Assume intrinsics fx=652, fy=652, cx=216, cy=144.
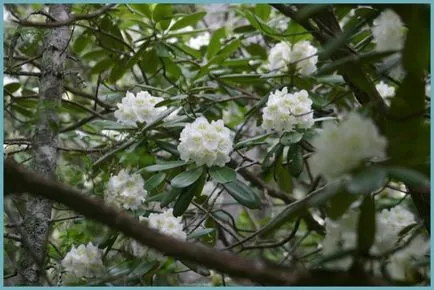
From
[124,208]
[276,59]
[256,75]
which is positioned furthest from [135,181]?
[276,59]

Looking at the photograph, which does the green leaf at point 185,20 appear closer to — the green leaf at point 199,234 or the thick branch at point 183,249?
the green leaf at point 199,234

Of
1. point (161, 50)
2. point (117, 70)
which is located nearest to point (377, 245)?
point (161, 50)

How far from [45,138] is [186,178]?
314 millimetres

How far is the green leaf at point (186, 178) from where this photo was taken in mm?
1327

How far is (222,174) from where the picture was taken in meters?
1.37

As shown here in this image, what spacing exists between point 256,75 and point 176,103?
215 millimetres

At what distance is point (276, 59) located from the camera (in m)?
1.72

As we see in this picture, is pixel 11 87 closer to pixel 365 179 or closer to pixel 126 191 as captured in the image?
pixel 126 191

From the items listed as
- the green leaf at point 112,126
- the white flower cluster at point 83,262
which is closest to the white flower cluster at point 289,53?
the green leaf at point 112,126

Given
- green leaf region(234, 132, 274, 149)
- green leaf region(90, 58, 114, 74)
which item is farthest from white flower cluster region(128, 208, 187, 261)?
green leaf region(90, 58, 114, 74)

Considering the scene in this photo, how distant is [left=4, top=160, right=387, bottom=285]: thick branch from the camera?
2.11 ft

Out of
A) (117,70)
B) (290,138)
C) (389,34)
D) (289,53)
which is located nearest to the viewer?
(389,34)

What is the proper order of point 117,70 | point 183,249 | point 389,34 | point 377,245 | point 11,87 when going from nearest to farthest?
point 183,249 → point 377,245 → point 389,34 → point 11,87 → point 117,70

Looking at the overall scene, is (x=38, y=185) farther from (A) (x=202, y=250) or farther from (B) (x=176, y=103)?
(B) (x=176, y=103)
